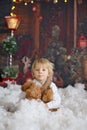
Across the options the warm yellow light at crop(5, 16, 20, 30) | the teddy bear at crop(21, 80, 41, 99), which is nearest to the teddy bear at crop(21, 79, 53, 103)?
the teddy bear at crop(21, 80, 41, 99)

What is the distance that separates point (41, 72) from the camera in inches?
80.4

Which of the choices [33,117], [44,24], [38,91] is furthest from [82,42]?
[33,117]

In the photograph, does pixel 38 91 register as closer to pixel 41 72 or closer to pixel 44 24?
pixel 41 72

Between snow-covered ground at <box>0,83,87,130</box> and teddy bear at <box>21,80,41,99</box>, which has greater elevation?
teddy bear at <box>21,80,41,99</box>

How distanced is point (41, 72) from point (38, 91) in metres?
0.19

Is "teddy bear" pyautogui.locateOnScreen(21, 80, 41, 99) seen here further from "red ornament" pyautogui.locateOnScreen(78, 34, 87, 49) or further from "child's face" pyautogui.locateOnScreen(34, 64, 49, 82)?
"red ornament" pyautogui.locateOnScreen(78, 34, 87, 49)

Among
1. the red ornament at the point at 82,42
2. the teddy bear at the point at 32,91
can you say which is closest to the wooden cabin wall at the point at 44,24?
the red ornament at the point at 82,42

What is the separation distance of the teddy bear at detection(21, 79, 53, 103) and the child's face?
0.04 m

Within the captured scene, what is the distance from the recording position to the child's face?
205cm

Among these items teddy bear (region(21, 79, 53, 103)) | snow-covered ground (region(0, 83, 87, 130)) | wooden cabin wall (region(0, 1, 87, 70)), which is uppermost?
wooden cabin wall (region(0, 1, 87, 70))

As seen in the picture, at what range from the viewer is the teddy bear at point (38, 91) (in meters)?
1.86

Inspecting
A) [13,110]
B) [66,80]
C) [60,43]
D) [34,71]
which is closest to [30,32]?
[60,43]

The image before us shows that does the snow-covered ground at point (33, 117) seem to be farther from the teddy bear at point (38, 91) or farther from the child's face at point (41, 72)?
the child's face at point (41, 72)

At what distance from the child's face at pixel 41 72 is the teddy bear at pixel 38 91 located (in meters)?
0.04
